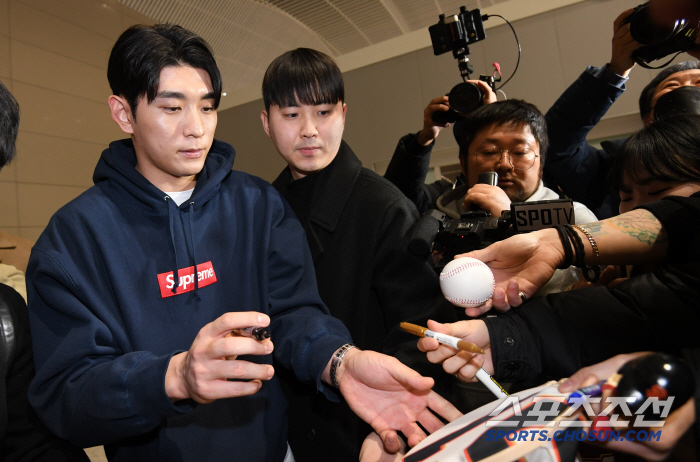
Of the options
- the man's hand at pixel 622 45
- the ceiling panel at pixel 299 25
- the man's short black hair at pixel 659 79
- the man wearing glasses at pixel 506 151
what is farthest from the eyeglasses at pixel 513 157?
the ceiling panel at pixel 299 25

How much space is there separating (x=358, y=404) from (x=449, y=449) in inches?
11.3

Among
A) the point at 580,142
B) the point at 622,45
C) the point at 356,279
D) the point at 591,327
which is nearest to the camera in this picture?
the point at 591,327

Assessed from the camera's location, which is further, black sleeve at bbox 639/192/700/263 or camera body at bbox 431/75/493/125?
camera body at bbox 431/75/493/125

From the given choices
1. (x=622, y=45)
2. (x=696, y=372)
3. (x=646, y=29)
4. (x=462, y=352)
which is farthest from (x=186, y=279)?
(x=622, y=45)

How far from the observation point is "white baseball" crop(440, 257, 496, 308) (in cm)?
73

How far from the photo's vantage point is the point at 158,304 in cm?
89

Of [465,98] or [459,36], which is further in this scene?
[459,36]

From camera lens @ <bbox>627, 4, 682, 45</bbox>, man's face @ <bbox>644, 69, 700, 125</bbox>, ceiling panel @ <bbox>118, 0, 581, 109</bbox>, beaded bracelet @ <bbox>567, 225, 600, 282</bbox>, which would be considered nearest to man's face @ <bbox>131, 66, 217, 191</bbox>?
beaded bracelet @ <bbox>567, 225, 600, 282</bbox>

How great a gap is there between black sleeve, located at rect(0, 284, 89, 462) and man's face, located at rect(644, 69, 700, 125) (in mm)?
1767

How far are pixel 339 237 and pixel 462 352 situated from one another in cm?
50

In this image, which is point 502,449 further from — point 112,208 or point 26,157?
point 26,157

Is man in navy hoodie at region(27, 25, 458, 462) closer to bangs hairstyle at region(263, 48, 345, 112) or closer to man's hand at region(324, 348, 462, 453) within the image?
man's hand at region(324, 348, 462, 453)

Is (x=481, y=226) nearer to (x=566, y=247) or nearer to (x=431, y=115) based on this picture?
(x=566, y=247)

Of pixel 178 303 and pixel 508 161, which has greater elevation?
pixel 508 161
